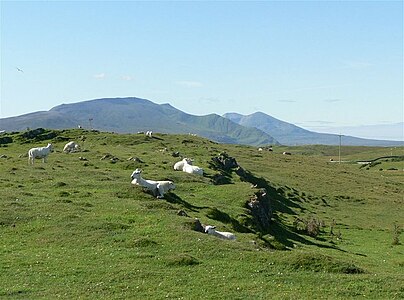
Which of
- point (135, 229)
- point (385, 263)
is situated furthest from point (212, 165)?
point (135, 229)

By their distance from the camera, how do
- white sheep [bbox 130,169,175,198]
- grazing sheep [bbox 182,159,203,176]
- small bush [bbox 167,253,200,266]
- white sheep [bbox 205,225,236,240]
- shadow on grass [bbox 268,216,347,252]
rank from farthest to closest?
grazing sheep [bbox 182,159,203,176] → shadow on grass [bbox 268,216,347,252] → white sheep [bbox 130,169,175,198] → white sheep [bbox 205,225,236,240] → small bush [bbox 167,253,200,266]

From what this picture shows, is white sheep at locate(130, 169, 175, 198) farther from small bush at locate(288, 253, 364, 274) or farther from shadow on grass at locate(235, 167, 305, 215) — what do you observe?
shadow on grass at locate(235, 167, 305, 215)

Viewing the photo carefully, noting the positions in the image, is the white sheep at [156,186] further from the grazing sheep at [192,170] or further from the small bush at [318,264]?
the small bush at [318,264]

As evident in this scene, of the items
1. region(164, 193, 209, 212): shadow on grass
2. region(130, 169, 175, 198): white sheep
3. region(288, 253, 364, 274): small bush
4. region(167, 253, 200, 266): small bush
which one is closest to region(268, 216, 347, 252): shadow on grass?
region(164, 193, 209, 212): shadow on grass

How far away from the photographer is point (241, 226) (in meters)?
34.0

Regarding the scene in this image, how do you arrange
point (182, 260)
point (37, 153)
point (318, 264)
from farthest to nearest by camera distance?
point (37, 153), point (318, 264), point (182, 260)

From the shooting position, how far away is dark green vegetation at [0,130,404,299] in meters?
18.2

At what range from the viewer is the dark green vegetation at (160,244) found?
59.7 feet

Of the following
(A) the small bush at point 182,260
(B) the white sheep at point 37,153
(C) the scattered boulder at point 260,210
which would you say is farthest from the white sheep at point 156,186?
(B) the white sheep at point 37,153

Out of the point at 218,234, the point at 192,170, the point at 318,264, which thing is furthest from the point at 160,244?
the point at 192,170

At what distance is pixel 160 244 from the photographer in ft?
75.5

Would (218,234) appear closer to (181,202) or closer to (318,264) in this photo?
(318,264)

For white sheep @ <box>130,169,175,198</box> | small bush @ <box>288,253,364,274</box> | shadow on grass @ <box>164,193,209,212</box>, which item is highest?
white sheep @ <box>130,169,175,198</box>

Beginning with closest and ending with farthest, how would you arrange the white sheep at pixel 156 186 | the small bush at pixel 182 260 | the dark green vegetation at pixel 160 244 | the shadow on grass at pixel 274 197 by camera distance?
the dark green vegetation at pixel 160 244 < the small bush at pixel 182 260 < the white sheep at pixel 156 186 < the shadow on grass at pixel 274 197
